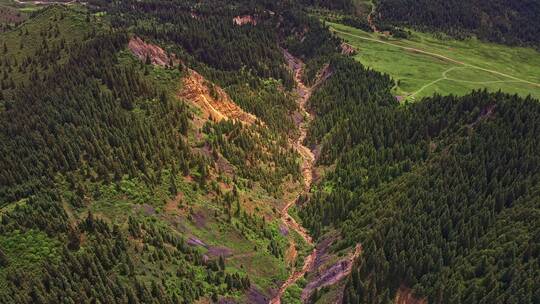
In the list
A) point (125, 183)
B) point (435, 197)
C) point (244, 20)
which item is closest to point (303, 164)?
point (435, 197)

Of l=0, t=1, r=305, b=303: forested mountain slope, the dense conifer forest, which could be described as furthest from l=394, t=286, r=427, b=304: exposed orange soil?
l=0, t=1, r=305, b=303: forested mountain slope

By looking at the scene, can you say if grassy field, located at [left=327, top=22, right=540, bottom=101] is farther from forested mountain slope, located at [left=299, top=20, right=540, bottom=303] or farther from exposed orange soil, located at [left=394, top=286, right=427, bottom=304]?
exposed orange soil, located at [left=394, top=286, right=427, bottom=304]

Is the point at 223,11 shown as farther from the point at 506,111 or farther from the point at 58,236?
the point at 58,236

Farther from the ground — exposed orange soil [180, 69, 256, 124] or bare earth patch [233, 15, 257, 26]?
bare earth patch [233, 15, 257, 26]

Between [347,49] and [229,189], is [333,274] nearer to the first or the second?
[229,189]

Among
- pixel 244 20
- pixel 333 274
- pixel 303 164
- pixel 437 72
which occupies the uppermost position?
pixel 244 20
